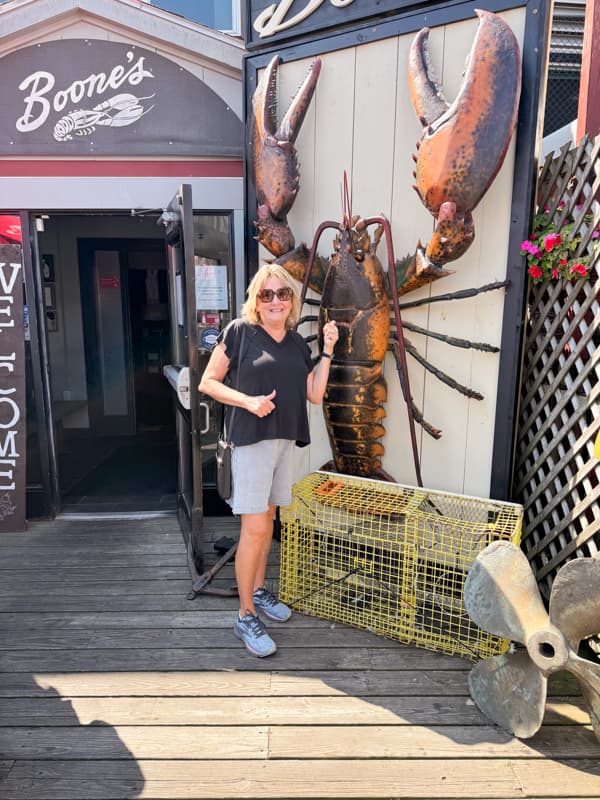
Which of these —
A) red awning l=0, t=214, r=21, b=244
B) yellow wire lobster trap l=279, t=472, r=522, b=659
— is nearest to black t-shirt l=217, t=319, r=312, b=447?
yellow wire lobster trap l=279, t=472, r=522, b=659

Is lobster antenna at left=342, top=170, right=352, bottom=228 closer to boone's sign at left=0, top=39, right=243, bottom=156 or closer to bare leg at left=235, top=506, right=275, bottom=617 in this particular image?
boone's sign at left=0, top=39, right=243, bottom=156

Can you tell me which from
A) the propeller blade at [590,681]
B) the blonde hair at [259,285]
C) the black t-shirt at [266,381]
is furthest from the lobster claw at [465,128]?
the propeller blade at [590,681]

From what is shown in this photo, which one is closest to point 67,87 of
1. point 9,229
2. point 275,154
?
point 9,229

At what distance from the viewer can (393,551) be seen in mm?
2506

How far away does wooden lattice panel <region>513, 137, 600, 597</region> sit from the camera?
2.30 m

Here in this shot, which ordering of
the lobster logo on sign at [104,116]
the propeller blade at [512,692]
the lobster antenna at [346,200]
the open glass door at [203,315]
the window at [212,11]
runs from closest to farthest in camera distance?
the propeller blade at [512,692], the lobster antenna at [346,200], the open glass door at [203,315], the lobster logo on sign at [104,116], the window at [212,11]

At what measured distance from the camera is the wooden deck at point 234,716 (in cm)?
170

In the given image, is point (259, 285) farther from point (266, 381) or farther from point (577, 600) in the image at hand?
point (577, 600)

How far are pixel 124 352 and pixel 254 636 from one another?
4.57 metres

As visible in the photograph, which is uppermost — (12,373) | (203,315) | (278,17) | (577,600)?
(278,17)

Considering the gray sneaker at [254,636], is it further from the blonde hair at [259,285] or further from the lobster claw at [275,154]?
the lobster claw at [275,154]

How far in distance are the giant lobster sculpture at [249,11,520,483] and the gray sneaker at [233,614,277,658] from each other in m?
0.97

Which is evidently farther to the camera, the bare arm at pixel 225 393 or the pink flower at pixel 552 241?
the pink flower at pixel 552 241

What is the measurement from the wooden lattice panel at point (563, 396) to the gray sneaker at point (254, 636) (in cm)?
133
